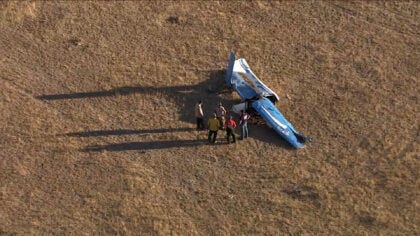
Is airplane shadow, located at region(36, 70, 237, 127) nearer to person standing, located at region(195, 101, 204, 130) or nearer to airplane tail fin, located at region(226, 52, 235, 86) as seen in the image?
airplane tail fin, located at region(226, 52, 235, 86)

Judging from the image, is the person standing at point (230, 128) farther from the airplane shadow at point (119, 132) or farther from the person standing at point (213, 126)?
the airplane shadow at point (119, 132)

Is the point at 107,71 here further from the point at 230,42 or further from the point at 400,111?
the point at 400,111

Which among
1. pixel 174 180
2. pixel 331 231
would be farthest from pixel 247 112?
pixel 331 231

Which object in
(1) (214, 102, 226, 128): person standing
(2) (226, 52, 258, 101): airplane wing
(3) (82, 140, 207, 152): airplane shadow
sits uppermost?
(2) (226, 52, 258, 101): airplane wing

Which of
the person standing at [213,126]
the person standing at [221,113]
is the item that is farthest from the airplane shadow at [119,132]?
the person standing at [221,113]

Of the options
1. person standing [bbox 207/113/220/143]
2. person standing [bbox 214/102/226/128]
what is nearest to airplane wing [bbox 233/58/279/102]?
person standing [bbox 214/102/226/128]

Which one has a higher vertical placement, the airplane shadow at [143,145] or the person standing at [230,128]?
the person standing at [230,128]
